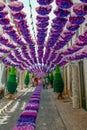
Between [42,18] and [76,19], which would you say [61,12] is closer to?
[76,19]

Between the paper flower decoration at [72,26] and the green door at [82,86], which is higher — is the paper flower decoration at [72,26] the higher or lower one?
the higher one

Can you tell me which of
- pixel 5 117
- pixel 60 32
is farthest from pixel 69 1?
pixel 5 117

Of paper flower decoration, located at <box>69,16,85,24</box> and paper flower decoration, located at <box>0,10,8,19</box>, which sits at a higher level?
paper flower decoration, located at <box>0,10,8,19</box>

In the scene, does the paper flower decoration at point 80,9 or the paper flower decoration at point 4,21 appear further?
the paper flower decoration at point 4,21

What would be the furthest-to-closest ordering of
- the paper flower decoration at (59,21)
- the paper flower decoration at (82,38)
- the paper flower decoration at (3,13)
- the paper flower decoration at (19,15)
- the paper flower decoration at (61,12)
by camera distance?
1. the paper flower decoration at (82,38)
2. the paper flower decoration at (59,21)
3. the paper flower decoration at (19,15)
4. the paper flower decoration at (3,13)
5. the paper flower decoration at (61,12)

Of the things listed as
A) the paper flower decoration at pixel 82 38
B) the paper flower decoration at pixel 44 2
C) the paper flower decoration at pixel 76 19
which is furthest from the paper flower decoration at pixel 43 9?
the paper flower decoration at pixel 82 38

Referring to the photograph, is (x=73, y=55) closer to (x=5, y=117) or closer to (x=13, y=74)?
(x=5, y=117)

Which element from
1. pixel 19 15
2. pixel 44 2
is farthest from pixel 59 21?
pixel 44 2

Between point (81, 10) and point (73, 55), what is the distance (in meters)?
7.20

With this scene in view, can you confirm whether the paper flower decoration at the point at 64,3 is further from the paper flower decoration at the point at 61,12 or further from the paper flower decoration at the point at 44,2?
the paper flower decoration at the point at 61,12

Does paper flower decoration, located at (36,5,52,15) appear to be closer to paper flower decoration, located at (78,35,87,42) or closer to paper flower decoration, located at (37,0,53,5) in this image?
paper flower decoration, located at (37,0,53,5)

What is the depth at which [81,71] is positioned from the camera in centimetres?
1455

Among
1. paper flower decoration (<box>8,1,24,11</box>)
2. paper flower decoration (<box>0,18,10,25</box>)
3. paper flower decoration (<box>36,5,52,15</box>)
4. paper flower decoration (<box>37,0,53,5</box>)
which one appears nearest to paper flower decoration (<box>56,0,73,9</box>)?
paper flower decoration (<box>37,0,53,5</box>)

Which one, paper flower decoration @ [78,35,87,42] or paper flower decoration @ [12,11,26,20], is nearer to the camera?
paper flower decoration @ [12,11,26,20]
